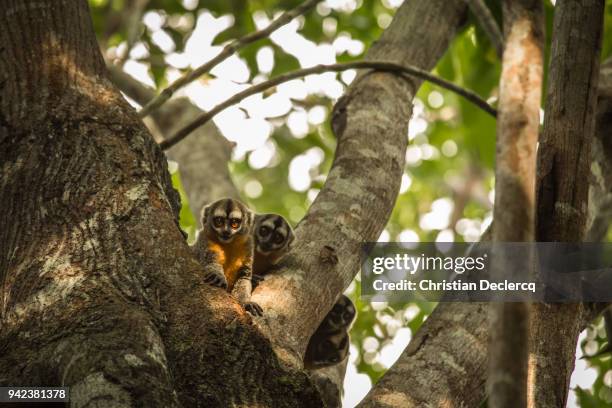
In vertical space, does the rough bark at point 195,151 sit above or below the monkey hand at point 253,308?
above

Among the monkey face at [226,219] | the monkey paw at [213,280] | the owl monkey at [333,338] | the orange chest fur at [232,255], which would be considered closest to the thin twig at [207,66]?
the monkey face at [226,219]

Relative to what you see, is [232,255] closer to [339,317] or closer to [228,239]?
[228,239]

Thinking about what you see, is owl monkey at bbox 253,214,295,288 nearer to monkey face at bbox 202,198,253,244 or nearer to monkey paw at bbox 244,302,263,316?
monkey face at bbox 202,198,253,244

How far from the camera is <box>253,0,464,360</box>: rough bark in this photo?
3635mm

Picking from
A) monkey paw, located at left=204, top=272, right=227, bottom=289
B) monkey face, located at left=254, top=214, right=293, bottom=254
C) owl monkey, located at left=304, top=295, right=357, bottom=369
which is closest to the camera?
monkey paw, located at left=204, top=272, right=227, bottom=289

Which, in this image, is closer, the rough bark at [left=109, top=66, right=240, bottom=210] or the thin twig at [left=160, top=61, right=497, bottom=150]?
the thin twig at [left=160, top=61, right=497, bottom=150]

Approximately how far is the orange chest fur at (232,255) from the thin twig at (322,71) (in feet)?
3.02

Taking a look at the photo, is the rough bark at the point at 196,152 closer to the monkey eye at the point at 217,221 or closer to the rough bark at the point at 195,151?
the rough bark at the point at 195,151

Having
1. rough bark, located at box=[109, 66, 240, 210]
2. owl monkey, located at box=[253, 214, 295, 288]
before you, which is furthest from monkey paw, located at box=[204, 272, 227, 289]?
rough bark, located at box=[109, 66, 240, 210]

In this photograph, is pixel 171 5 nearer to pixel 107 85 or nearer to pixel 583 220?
pixel 107 85

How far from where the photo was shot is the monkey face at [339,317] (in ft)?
18.4

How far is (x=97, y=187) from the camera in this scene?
3.21 m

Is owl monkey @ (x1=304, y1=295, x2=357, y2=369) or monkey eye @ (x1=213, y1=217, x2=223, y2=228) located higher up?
monkey eye @ (x1=213, y1=217, x2=223, y2=228)

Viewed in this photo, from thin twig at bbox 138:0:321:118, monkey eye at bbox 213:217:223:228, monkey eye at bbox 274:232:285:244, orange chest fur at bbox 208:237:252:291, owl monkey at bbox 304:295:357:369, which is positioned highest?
thin twig at bbox 138:0:321:118
